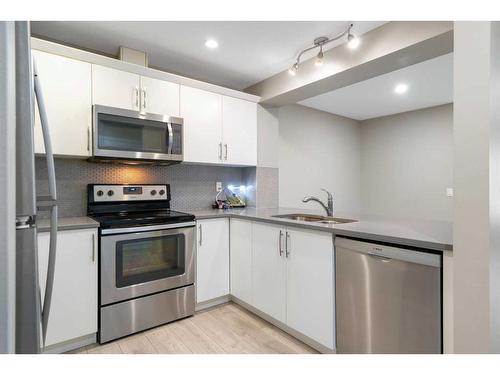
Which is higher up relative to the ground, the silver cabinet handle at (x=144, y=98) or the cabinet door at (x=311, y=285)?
the silver cabinet handle at (x=144, y=98)

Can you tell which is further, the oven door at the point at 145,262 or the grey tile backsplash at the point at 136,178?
the grey tile backsplash at the point at 136,178

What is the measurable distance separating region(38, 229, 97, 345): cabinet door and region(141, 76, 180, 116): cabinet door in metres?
1.14

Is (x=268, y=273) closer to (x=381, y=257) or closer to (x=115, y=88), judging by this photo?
(x=381, y=257)

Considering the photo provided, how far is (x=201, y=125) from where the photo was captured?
2.62 metres

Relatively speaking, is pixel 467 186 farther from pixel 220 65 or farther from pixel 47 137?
pixel 220 65

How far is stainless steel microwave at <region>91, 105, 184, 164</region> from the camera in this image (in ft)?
6.66

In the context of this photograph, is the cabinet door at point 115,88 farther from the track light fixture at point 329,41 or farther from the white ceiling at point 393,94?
the white ceiling at point 393,94

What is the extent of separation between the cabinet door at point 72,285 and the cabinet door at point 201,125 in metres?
1.12

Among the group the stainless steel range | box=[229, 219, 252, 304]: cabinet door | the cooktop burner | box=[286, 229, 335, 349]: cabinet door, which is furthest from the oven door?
box=[286, 229, 335, 349]: cabinet door

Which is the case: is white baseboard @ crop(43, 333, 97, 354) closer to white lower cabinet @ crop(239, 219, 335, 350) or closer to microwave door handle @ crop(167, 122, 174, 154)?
white lower cabinet @ crop(239, 219, 335, 350)

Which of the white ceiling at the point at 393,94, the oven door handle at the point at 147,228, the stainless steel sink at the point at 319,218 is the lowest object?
the oven door handle at the point at 147,228

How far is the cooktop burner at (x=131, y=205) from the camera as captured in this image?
2.11 m

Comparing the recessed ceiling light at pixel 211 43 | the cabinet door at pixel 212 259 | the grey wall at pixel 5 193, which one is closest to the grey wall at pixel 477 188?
the grey wall at pixel 5 193

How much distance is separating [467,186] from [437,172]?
3.82 m
